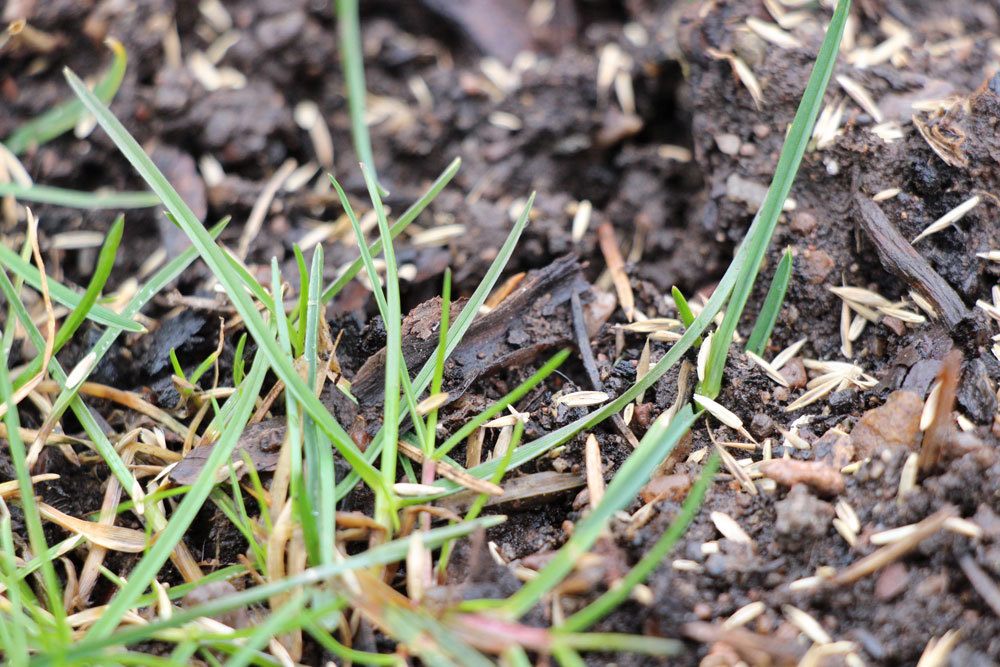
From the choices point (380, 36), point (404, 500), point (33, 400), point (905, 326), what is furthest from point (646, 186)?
point (33, 400)

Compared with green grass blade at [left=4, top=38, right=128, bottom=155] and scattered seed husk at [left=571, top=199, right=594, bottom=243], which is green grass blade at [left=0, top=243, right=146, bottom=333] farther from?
scattered seed husk at [left=571, top=199, right=594, bottom=243]

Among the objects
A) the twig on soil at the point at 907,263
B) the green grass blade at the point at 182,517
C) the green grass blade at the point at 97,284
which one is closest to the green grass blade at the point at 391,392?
the green grass blade at the point at 182,517

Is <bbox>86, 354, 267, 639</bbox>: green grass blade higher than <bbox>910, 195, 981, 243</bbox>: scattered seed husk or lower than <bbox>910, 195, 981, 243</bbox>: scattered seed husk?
lower

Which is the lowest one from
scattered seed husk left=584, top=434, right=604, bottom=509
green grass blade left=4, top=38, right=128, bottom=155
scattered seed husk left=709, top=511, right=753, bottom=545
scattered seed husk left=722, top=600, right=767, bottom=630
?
scattered seed husk left=722, top=600, right=767, bottom=630

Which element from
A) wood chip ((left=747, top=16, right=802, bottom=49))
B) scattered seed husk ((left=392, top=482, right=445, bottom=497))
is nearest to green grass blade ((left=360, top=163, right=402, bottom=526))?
scattered seed husk ((left=392, top=482, right=445, bottom=497))

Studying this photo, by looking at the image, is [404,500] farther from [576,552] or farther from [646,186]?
[646,186]

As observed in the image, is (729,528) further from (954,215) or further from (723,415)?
(954,215)

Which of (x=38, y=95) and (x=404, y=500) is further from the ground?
(x=38, y=95)

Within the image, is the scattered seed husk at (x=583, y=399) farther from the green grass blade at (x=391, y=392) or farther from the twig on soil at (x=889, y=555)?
the twig on soil at (x=889, y=555)
